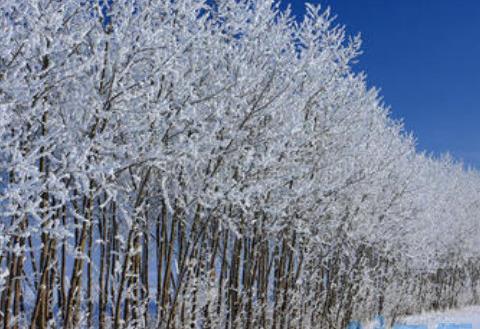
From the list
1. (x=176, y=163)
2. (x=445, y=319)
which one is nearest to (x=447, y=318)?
(x=445, y=319)

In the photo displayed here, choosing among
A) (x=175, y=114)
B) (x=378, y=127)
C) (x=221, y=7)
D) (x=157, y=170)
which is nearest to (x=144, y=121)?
(x=175, y=114)

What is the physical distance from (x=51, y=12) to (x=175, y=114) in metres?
1.74

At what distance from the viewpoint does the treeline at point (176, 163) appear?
14.2 feet

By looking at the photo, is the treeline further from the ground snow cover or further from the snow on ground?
the snow on ground

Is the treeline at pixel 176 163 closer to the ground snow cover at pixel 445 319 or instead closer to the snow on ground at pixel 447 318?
the ground snow cover at pixel 445 319

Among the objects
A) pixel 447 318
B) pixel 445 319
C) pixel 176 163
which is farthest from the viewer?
pixel 447 318

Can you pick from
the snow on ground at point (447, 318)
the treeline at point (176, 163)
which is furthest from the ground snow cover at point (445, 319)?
the treeline at point (176, 163)

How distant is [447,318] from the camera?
2191 cm

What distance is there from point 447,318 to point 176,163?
18926 millimetres

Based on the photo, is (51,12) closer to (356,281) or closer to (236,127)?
(236,127)

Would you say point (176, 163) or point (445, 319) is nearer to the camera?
point (176, 163)

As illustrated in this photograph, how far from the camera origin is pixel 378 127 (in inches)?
553

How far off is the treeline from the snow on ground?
6.09 meters

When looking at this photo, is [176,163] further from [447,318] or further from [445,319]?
[447,318]
